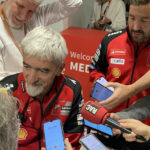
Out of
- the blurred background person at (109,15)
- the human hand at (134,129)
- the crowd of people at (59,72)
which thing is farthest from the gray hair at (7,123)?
the blurred background person at (109,15)

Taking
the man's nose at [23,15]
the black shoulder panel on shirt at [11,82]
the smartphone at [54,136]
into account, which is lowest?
the smartphone at [54,136]

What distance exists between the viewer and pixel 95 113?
114 cm

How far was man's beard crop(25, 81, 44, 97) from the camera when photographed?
Result: 1.21m

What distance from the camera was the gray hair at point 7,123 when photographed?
1.91 ft

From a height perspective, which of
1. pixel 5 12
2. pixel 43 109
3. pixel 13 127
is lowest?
pixel 43 109

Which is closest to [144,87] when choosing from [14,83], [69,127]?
[69,127]

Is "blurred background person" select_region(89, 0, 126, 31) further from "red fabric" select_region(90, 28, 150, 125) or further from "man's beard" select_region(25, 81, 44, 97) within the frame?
"man's beard" select_region(25, 81, 44, 97)

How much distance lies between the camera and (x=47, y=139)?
114 cm

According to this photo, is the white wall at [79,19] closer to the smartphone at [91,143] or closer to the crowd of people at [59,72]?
the crowd of people at [59,72]

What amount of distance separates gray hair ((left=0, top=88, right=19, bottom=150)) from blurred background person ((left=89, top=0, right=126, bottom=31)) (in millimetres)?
2810

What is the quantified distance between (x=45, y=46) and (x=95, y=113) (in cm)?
43

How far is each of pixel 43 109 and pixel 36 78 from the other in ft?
0.62

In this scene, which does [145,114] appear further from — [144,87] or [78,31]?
[78,31]

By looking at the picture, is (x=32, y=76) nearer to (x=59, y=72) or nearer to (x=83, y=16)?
(x=59, y=72)
